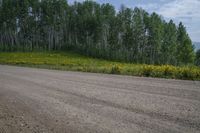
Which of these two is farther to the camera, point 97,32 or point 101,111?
point 97,32

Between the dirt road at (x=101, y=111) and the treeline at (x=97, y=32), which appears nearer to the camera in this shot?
the dirt road at (x=101, y=111)

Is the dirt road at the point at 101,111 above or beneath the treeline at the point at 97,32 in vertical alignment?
beneath

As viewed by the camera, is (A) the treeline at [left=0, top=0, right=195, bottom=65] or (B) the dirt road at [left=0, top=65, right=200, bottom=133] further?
(A) the treeline at [left=0, top=0, right=195, bottom=65]

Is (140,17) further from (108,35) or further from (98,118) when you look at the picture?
(98,118)

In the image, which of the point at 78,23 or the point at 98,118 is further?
the point at 78,23

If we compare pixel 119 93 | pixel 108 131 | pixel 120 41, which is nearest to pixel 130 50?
pixel 120 41

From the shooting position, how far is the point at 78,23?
4240 inches

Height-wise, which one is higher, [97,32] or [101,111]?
[97,32]

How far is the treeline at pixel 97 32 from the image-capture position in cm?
10250

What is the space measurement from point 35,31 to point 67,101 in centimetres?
9687

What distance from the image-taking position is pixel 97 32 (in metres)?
104

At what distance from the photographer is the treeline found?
336ft

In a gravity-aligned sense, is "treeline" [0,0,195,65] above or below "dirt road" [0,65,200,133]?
above

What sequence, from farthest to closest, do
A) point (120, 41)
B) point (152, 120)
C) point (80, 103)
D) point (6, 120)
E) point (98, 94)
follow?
point (120, 41) < point (98, 94) < point (80, 103) < point (6, 120) < point (152, 120)
